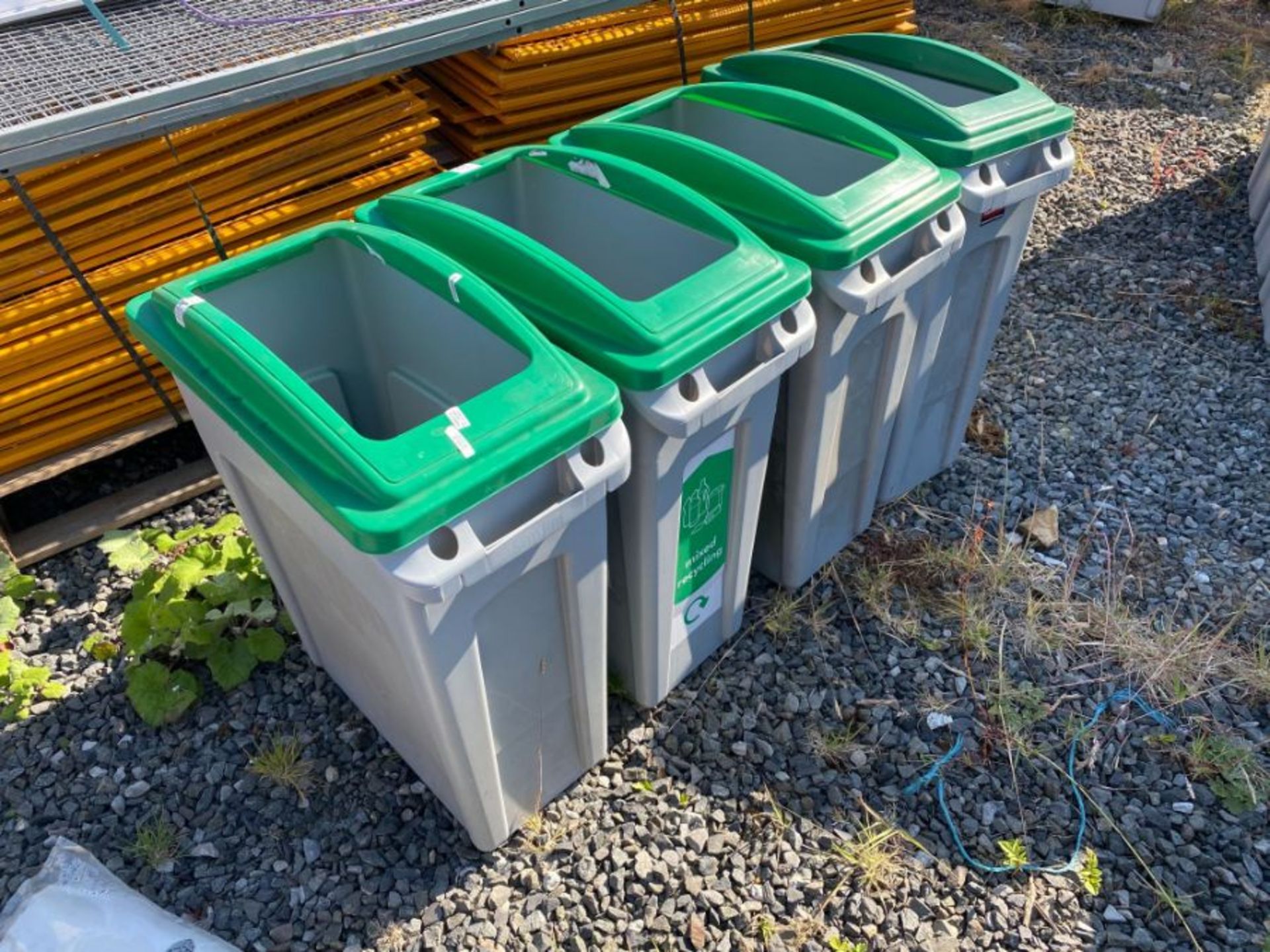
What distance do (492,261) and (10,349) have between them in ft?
5.34

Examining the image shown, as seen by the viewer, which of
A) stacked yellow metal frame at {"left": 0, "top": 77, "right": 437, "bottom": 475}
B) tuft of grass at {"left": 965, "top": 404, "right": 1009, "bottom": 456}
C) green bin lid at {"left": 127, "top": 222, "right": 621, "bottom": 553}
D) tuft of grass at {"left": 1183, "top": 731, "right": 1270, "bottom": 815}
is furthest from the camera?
tuft of grass at {"left": 965, "top": 404, "right": 1009, "bottom": 456}

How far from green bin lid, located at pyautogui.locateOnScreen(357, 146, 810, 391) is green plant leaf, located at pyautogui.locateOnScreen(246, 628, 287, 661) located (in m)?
1.20

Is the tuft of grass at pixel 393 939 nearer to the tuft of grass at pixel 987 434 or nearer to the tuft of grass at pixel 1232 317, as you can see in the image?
the tuft of grass at pixel 987 434

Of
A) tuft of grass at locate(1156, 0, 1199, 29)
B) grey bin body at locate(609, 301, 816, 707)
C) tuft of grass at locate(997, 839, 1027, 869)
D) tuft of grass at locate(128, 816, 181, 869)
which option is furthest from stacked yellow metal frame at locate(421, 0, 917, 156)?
tuft of grass at locate(1156, 0, 1199, 29)

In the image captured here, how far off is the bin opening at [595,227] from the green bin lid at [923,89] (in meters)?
0.79

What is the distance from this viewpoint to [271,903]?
7.16 ft

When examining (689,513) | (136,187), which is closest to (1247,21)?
(689,513)

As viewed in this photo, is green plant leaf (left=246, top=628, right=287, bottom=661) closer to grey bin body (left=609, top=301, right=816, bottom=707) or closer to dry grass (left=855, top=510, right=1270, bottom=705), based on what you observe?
grey bin body (left=609, top=301, right=816, bottom=707)

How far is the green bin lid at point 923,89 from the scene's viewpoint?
2.39 meters

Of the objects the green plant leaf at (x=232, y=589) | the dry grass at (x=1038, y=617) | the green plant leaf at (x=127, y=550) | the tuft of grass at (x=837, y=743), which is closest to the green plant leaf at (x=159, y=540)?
the green plant leaf at (x=127, y=550)

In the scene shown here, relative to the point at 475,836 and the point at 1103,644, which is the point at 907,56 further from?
the point at 475,836

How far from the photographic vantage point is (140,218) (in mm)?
2717

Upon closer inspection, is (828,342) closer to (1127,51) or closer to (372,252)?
(372,252)

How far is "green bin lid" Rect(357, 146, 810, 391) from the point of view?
177 cm
